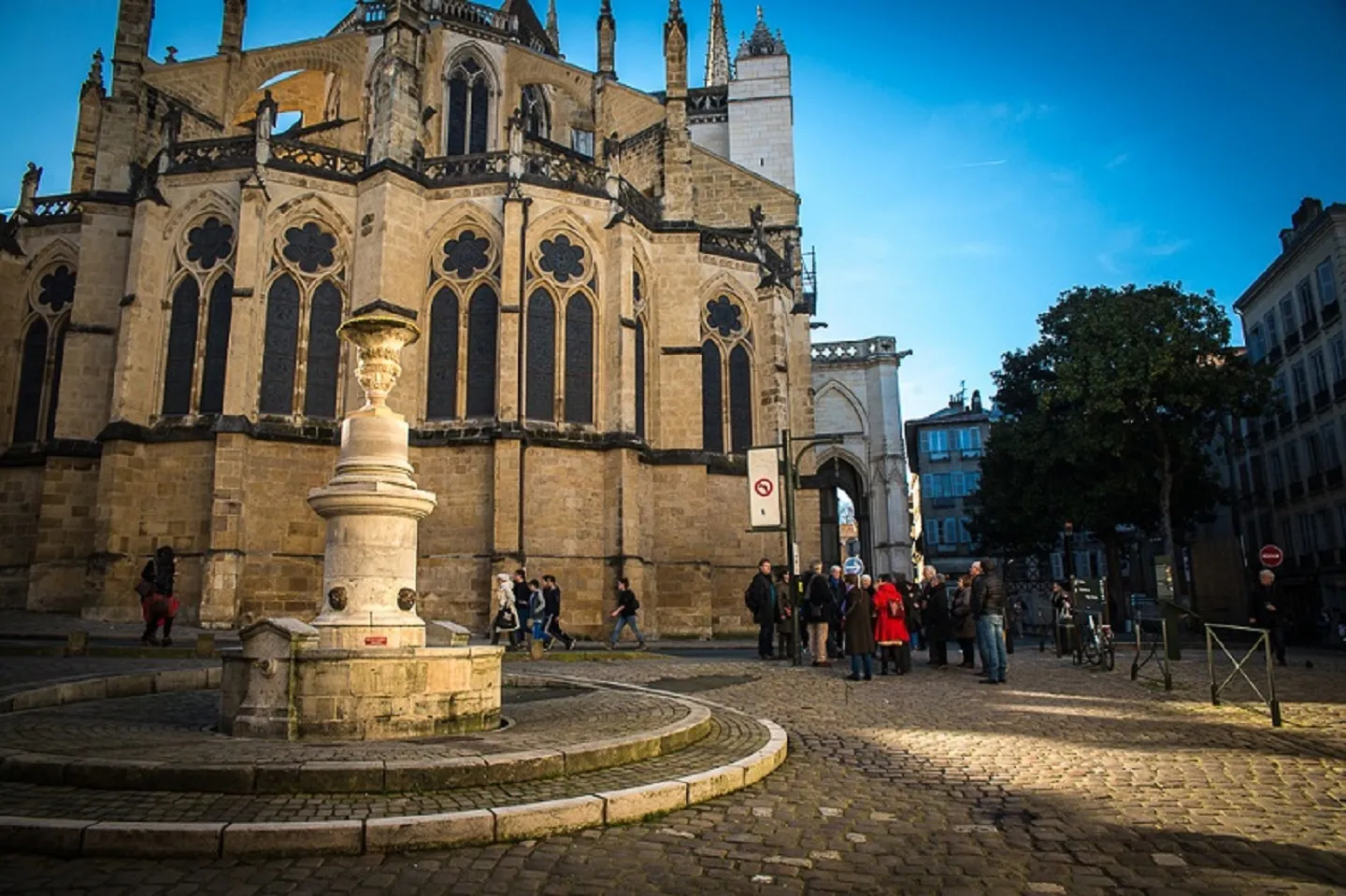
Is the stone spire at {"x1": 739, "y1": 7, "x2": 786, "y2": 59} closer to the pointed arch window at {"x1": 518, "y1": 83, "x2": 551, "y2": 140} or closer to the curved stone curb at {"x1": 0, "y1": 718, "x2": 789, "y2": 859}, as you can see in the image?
the pointed arch window at {"x1": 518, "y1": 83, "x2": 551, "y2": 140}

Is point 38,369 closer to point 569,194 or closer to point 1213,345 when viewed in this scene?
point 569,194

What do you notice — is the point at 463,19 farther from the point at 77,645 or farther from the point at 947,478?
the point at 947,478

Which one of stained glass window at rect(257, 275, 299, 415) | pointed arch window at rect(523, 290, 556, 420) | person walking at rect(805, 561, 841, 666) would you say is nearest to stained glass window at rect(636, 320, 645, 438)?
pointed arch window at rect(523, 290, 556, 420)

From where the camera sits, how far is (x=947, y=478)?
5194 centimetres

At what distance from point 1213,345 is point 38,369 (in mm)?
32903

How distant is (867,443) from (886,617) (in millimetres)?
25142

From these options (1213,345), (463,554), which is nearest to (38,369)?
(463,554)

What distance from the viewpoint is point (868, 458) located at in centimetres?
3678

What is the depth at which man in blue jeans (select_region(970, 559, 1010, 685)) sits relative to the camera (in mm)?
11430

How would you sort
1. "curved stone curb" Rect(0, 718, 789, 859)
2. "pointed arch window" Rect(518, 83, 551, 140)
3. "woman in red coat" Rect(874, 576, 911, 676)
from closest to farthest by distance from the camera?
"curved stone curb" Rect(0, 718, 789, 859), "woman in red coat" Rect(874, 576, 911, 676), "pointed arch window" Rect(518, 83, 551, 140)

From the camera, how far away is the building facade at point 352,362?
18609mm

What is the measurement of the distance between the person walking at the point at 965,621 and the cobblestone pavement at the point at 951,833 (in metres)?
5.49

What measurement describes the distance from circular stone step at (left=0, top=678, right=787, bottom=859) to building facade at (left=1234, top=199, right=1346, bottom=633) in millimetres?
28551

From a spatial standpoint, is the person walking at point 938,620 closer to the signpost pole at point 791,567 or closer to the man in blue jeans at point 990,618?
the man in blue jeans at point 990,618
